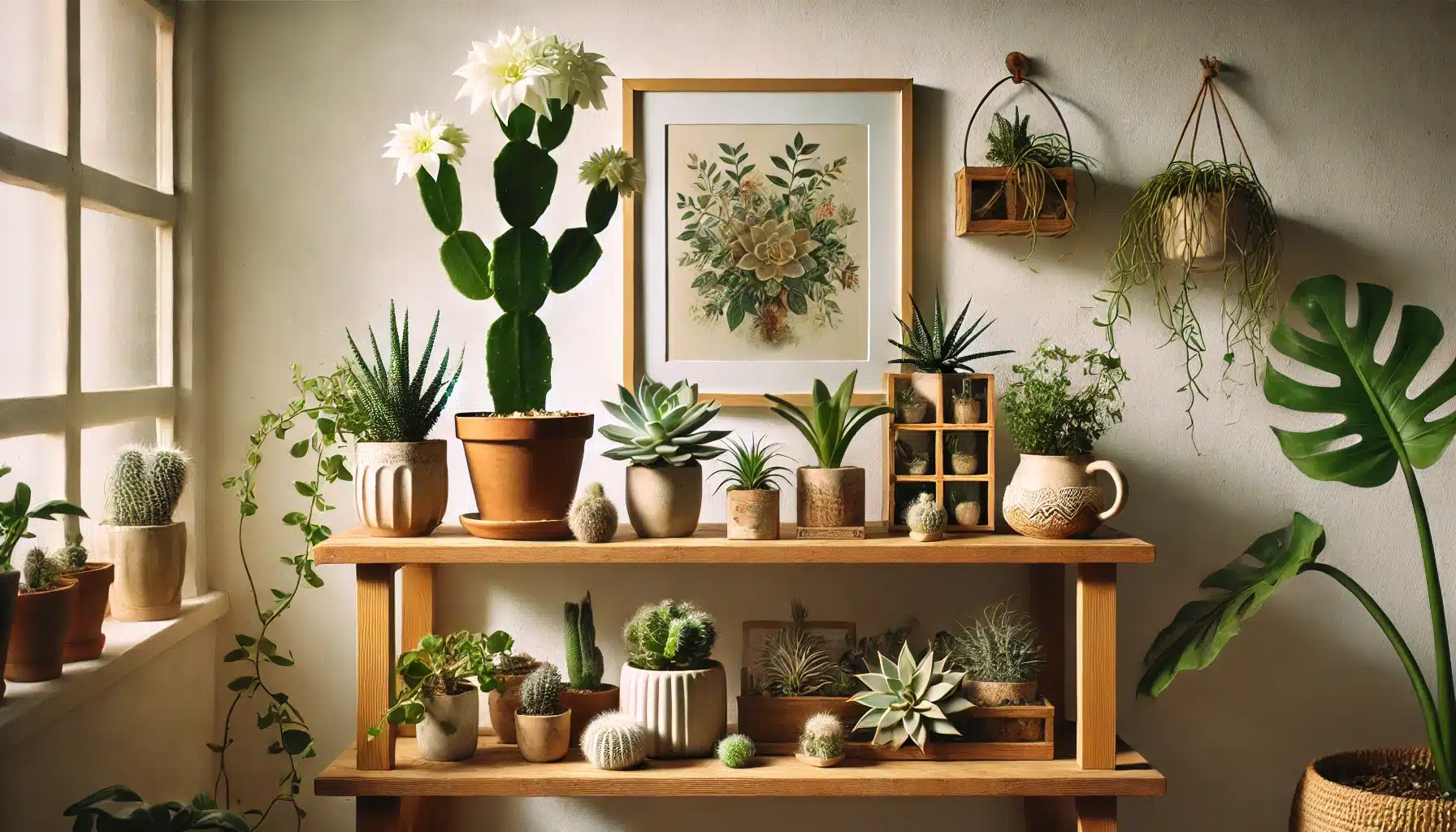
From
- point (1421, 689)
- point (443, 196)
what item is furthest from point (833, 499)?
point (1421, 689)

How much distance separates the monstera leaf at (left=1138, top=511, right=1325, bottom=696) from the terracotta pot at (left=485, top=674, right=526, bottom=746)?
45.1 inches

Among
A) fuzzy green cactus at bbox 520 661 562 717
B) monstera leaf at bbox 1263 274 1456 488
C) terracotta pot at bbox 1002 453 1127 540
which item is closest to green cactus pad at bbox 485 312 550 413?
fuzzy green cactus at bbox 520 661 562 717

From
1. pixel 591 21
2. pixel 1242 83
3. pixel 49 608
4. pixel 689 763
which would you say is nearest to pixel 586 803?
pixel 689 763

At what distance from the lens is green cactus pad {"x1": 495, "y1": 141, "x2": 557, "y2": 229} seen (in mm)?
1885

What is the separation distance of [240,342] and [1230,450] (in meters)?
A: 2.08

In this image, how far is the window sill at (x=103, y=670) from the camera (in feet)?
5.08

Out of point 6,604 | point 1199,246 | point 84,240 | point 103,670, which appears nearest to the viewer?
point 6,604

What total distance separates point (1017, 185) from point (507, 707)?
141 centimetres

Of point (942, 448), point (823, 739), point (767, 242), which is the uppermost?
point (767, 242)

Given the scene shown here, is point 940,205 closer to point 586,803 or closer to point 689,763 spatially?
point 689,763

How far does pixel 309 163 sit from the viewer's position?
2.28 m

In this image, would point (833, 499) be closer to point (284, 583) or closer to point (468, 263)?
point (468, 263)

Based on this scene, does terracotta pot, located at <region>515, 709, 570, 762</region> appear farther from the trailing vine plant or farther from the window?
the window

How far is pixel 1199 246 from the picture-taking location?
7.01 ft
